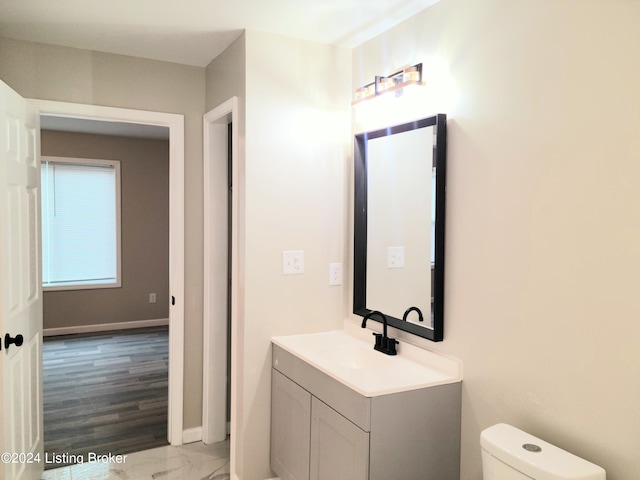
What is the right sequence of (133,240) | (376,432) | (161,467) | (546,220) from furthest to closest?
(133,240)
(161,467)
(376,432)
(546,220)

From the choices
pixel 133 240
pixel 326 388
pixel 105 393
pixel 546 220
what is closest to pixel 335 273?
pixel 326 388

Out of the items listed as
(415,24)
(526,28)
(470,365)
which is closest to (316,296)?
(470,365)

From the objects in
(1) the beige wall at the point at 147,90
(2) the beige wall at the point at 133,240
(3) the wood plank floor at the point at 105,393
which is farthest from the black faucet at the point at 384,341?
(2) the beige wall at the point at 133,240

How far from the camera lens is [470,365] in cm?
209

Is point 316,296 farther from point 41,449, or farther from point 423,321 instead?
point 41,449

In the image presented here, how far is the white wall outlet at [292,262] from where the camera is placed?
2748 mm

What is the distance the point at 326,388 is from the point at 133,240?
4.98 m

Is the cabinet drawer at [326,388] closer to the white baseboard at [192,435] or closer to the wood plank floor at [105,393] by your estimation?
the white baseboard at [192,435]

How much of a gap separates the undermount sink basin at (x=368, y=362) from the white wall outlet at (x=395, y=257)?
14.7 inches

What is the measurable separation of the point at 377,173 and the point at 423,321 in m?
0.79

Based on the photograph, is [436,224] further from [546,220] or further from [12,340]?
[12,340]

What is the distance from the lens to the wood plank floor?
3.36 m

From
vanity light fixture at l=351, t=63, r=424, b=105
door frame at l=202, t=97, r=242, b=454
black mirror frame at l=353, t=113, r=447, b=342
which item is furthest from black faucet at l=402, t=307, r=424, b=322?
door frame at l=202, t=97, r=242, b=454

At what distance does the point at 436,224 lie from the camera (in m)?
2.22
